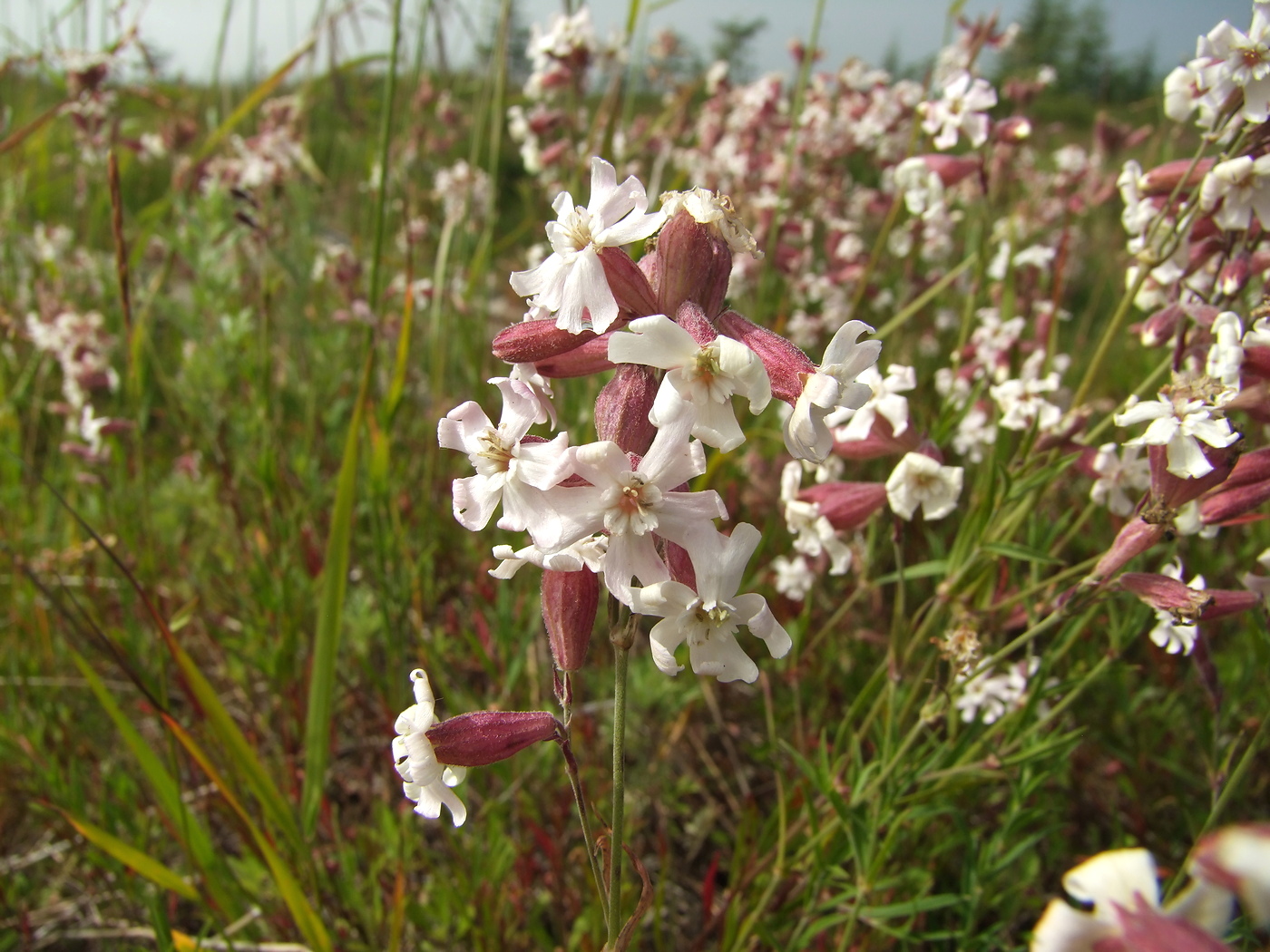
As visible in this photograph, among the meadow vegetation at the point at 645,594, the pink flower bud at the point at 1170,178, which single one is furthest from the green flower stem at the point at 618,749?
the pink flower bud at the point at 1170,178

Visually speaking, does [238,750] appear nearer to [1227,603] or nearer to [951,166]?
[1227,603]

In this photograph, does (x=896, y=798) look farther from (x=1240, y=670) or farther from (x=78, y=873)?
(x=78, y=873)

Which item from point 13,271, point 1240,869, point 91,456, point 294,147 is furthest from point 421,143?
point 1240,869

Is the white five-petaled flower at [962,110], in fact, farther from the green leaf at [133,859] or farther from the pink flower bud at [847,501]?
the green leaf at [133,859]

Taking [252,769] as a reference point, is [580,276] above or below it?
above

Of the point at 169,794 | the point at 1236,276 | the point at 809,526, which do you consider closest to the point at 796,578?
the point at 809,526

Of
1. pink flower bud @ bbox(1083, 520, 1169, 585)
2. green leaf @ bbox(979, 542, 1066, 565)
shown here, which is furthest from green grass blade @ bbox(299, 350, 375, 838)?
pink flower bud @ bbox(1083, 520, 1169, 585)
